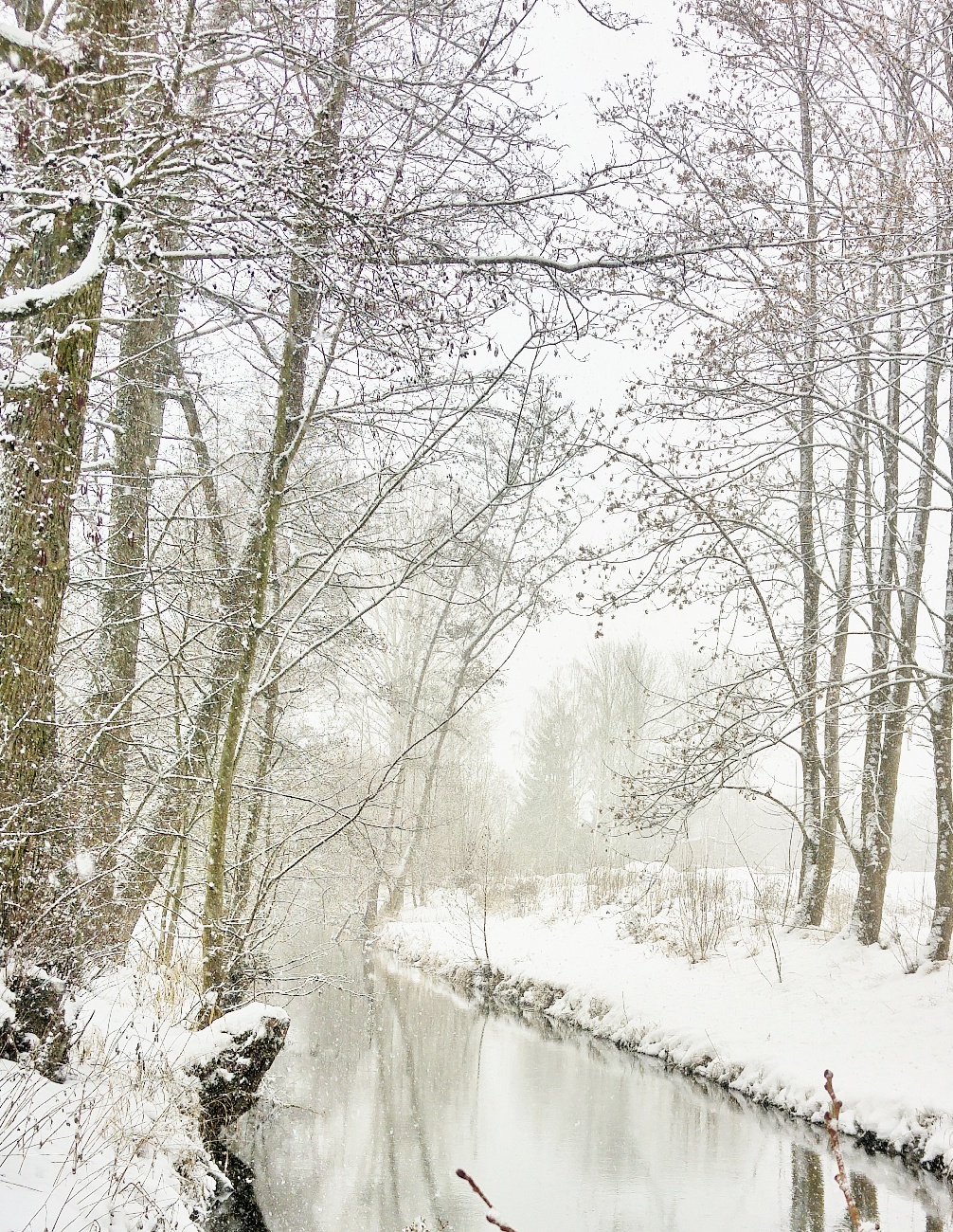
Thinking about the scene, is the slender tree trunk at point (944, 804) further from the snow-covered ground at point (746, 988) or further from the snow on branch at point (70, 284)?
the snow on branch at point (70, 284)

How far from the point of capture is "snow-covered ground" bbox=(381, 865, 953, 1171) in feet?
26.1

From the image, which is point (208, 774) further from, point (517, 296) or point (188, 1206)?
point (517, 296)

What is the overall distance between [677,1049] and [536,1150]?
302 cm

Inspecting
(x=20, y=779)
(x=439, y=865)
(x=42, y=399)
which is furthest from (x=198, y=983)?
(x=439, y=865)

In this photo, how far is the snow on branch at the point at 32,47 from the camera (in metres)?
3.98

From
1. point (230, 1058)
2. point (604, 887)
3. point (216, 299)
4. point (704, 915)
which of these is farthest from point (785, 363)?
point (604, 887)

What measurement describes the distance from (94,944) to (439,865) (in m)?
18.2

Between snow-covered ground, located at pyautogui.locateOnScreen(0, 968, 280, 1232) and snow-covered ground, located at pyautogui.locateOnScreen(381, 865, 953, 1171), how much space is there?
12.2ft

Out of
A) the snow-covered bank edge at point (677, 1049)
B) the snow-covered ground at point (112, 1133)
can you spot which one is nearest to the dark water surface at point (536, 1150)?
the snow-covered bank edge at point (677, 1049)

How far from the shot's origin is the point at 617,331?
583 centimetres

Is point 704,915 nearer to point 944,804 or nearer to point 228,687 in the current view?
point 944,804

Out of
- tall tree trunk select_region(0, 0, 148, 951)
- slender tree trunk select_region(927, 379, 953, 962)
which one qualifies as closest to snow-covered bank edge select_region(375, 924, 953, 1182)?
slender tree trunk select_region(927, 379, 953, 962)

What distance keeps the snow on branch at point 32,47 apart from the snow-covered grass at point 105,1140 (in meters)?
4.26

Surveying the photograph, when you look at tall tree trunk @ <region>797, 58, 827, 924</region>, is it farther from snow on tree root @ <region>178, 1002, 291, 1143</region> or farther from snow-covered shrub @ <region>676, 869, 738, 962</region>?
snow on tree root @ <region>178, 1002, 291, 1143</region>
